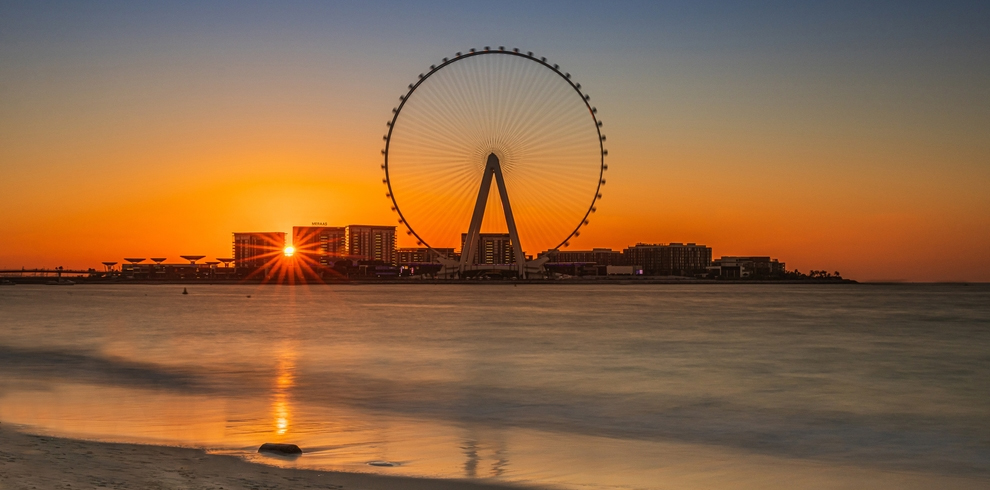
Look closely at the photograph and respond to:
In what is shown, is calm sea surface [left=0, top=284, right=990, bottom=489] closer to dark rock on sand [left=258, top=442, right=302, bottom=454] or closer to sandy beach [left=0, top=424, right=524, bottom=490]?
dark rock on sand [left=258, top=442, right=302, bottom=454]

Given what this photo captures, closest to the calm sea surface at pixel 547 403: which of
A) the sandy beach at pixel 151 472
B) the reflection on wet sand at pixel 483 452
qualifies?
the reflection on wet sand at pixel 483 452

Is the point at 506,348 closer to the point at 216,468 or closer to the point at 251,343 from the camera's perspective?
the point at 251,343

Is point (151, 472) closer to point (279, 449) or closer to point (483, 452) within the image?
point (279, 449)

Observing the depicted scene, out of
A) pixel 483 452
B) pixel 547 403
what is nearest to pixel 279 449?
pixel 483 452

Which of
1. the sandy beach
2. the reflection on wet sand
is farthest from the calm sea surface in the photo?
the sandy beach

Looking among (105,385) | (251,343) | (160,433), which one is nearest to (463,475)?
(160,433)
